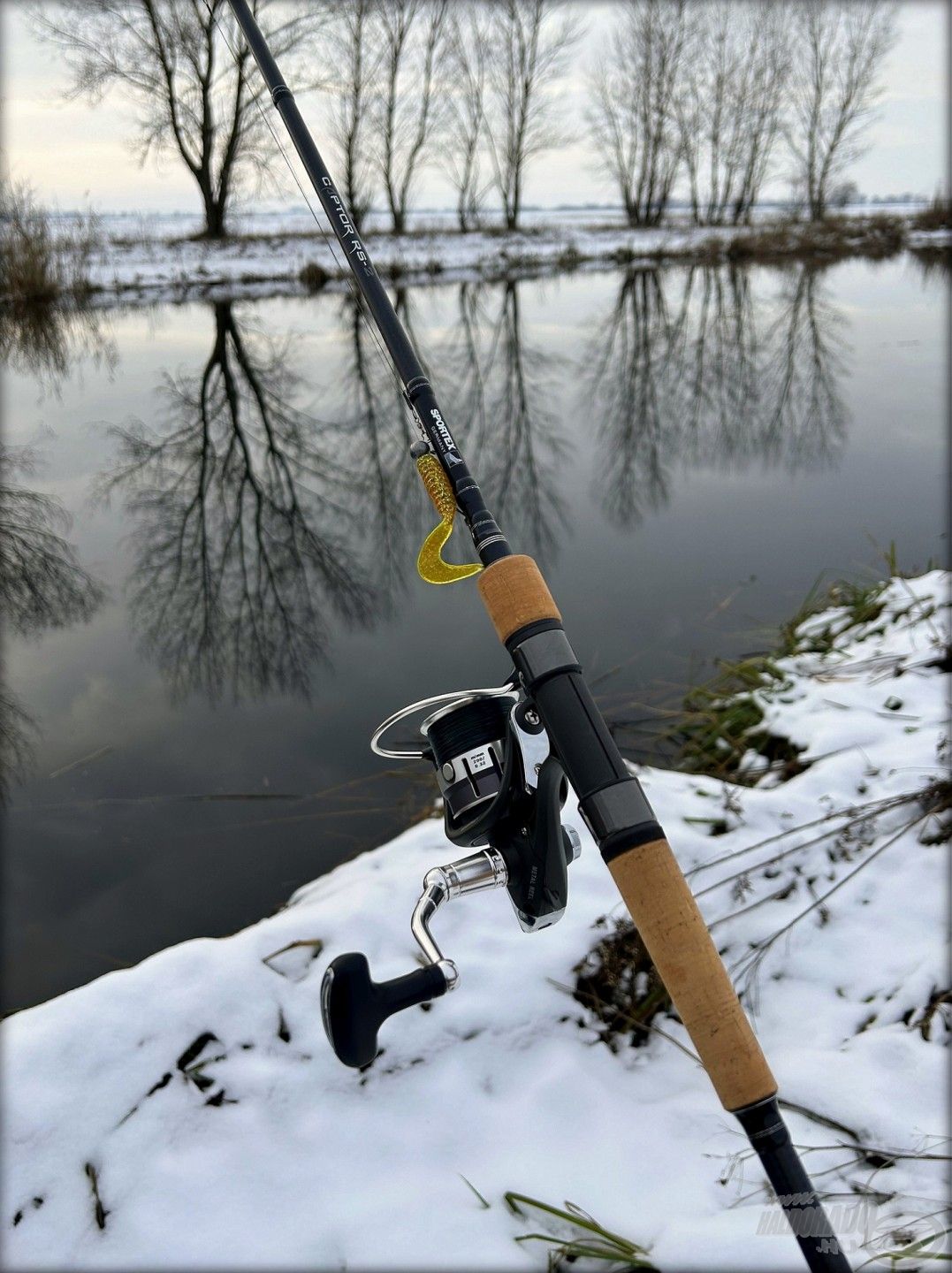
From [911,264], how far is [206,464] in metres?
15.7

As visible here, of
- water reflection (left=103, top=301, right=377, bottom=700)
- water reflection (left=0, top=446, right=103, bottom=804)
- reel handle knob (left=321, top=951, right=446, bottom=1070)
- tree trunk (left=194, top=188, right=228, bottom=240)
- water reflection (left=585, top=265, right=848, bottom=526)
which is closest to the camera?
reel handle knob (left=321, top=951, right=446, bottom=1070)

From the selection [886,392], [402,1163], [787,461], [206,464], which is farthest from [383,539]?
[886,392]

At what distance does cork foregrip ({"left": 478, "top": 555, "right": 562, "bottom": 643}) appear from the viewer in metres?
0.87

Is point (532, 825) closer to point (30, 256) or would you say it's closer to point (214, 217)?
point (30, 256)

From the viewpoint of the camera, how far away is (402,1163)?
1.22 metres

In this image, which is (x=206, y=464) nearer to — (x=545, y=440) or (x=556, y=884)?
(x=545, y=440)

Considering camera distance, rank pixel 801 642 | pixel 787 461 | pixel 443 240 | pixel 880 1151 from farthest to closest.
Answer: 1. pixel 443 240
2. pixel 787 461
3. pixel 801 642
4. pixel 880 1151

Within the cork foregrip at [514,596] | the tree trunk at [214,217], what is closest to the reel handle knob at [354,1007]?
the cork foregrip at [514,596]

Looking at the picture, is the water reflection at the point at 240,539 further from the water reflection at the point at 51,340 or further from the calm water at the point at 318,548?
the water reflection at the point at 51,340

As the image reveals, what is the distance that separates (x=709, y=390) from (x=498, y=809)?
7285mm

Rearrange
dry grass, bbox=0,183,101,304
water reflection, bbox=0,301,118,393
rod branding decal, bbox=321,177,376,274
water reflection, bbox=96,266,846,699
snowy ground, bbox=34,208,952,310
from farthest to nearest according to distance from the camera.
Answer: snowy ground, bbox=34,208,952,310 < dry grass, bbox=0,183,101,304 < water reflection, bbox=0,301,118,393 < water reflection, bbox=96,266,846,699 < rod branding decal, bbox=321,177,376,274

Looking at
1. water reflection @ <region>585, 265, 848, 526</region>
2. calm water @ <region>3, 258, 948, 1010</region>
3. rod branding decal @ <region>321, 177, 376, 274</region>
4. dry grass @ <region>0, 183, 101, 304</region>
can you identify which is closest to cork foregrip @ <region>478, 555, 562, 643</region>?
rod branding decal @ <region>321, 177, 376, 274</region>

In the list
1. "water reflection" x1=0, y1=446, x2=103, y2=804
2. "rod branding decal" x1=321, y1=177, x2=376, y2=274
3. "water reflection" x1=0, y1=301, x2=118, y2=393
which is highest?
"water reflection" x1=0, y1=301, x2=118, y2=393

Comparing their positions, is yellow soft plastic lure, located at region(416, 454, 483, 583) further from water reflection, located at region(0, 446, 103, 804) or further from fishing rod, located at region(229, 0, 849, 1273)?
water reflection, located at region(0, 446, 103, 804)
